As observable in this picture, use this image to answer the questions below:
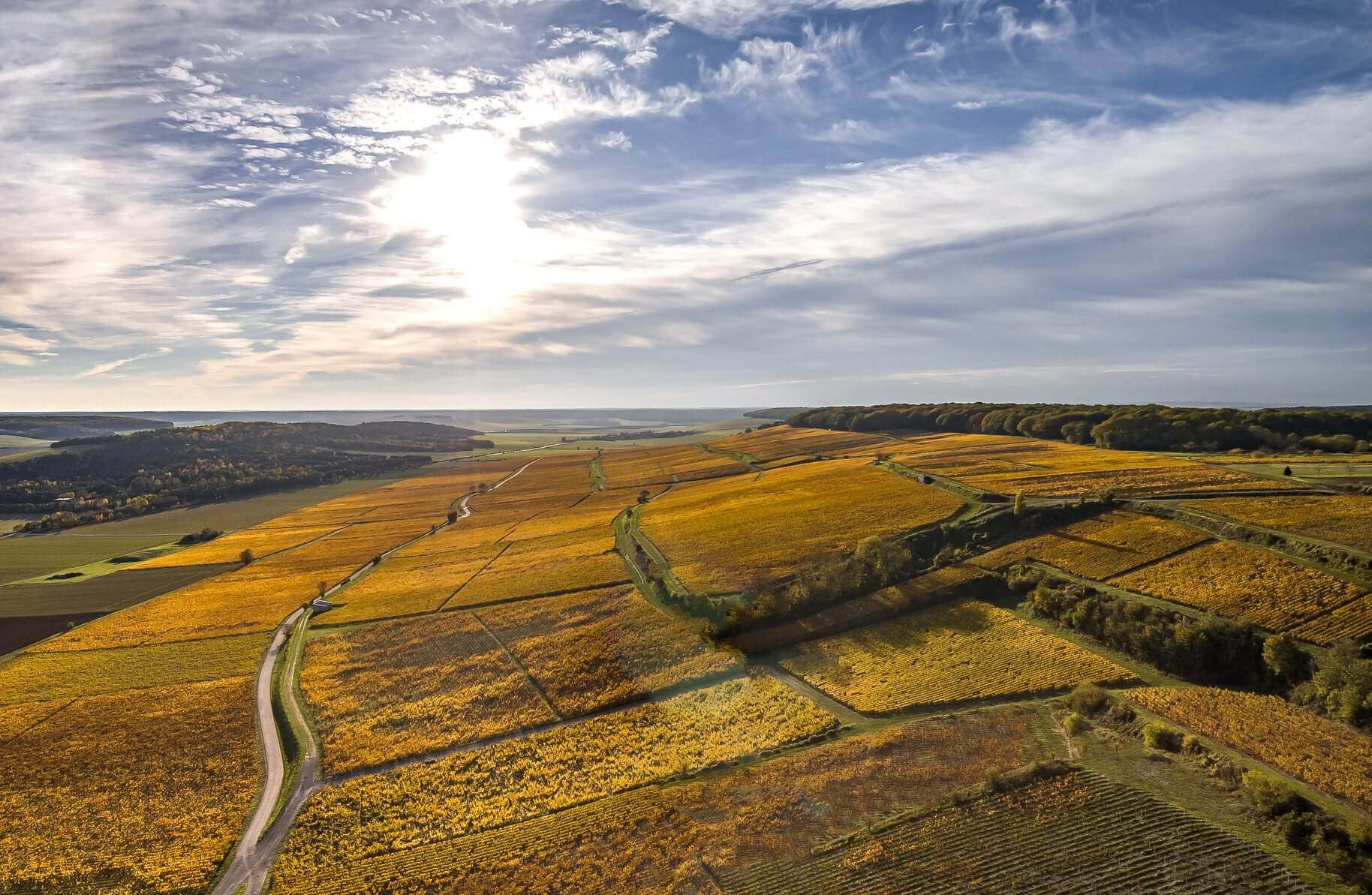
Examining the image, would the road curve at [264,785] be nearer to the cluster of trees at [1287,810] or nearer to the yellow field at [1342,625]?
the cluster of trees at [1287,810]

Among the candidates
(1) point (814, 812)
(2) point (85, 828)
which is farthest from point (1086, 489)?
(2) point (85, 828)

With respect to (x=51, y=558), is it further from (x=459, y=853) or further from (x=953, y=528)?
(x=953, y=528)

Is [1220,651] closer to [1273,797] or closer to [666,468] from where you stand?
[1273,797]

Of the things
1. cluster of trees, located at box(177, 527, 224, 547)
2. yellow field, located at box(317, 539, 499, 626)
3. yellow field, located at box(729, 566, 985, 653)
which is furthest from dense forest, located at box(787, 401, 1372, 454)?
cluster of trees, located at box(177, 527, 224, 547)

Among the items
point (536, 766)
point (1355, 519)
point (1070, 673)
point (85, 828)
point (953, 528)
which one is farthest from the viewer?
point (953, 528)

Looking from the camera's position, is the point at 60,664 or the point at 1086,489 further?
the point at 1086,489

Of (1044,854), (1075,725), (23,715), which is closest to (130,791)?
(23,715)
